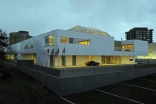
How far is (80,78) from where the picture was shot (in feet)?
53.8

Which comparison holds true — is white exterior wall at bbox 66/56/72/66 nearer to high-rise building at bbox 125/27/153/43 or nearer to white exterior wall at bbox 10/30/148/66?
white exterior wall at bbox 10/30/148/66

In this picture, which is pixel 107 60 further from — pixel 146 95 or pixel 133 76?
pixel 146 95

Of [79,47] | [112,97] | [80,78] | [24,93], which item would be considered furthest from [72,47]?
[112,97]

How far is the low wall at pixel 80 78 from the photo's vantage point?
50.1 feet

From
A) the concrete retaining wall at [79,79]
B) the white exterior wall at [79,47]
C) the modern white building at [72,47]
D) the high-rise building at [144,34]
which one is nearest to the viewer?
the concrete retaining wall at [79,79]

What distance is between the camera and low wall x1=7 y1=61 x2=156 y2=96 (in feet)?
50.1

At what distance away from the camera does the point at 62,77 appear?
1520cm

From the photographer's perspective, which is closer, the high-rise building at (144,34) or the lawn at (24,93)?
the lawn at (24,93)

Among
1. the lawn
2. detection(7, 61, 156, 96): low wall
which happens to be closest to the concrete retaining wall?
detection(7, 61, 156, 96): low wall

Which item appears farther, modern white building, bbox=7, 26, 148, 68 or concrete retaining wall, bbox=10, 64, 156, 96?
modern white building, bbox=7, 26, 148, 68

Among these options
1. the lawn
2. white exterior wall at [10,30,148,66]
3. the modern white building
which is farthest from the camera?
the modern white building

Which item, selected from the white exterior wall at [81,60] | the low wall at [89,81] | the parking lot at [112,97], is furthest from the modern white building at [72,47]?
the parking lot at [112,97]

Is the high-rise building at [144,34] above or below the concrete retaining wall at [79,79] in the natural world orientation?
above

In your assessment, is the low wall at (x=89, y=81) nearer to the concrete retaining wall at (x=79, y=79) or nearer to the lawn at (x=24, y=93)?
the concrete retaining wall at (x=79, y=79)
